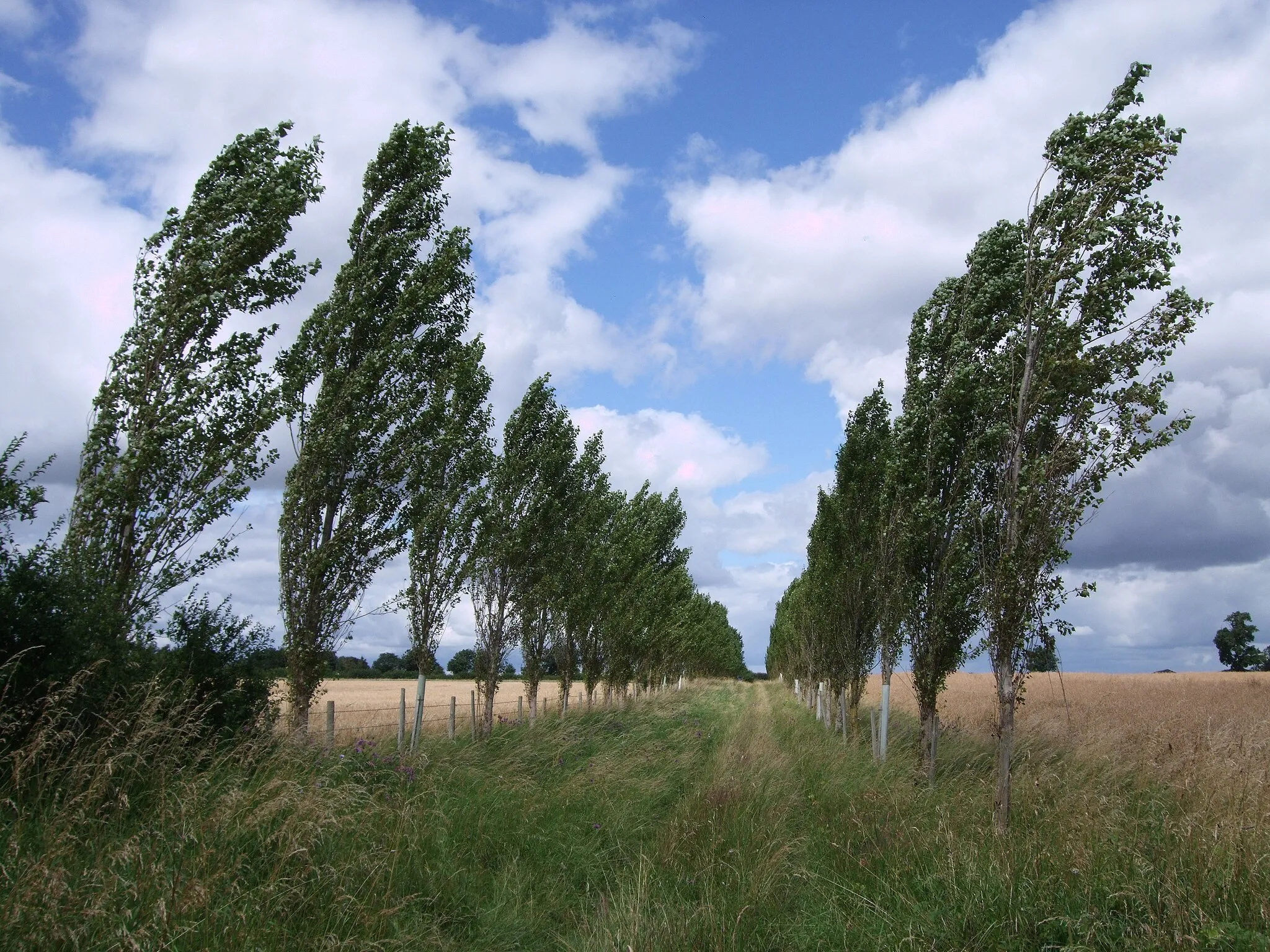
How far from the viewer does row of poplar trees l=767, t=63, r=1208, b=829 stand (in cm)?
920

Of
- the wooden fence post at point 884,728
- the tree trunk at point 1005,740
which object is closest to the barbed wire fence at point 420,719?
the tree trunk at point 1005,740

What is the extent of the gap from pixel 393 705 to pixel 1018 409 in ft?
106

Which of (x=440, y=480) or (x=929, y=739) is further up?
(x=440, y=480)

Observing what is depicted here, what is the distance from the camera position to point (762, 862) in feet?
23.7

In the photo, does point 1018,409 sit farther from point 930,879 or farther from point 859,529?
point 859,529

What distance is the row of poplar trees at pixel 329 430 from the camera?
36.5ft

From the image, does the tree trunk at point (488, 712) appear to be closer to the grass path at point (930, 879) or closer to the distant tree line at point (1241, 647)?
the grass path at point (930, 879)

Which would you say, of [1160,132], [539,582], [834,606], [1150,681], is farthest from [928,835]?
[1150,681]

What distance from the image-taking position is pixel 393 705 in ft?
119

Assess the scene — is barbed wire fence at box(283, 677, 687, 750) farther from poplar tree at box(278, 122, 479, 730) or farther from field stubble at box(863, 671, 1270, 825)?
field stubble at box(863, 671, 1270, 825)

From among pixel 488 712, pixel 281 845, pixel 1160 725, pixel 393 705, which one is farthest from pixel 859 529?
pixel 393 705

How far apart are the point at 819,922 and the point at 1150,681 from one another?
59.1 meters

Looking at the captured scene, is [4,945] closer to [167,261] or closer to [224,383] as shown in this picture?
[224,383]

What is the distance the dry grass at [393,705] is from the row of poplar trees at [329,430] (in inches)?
67.4
